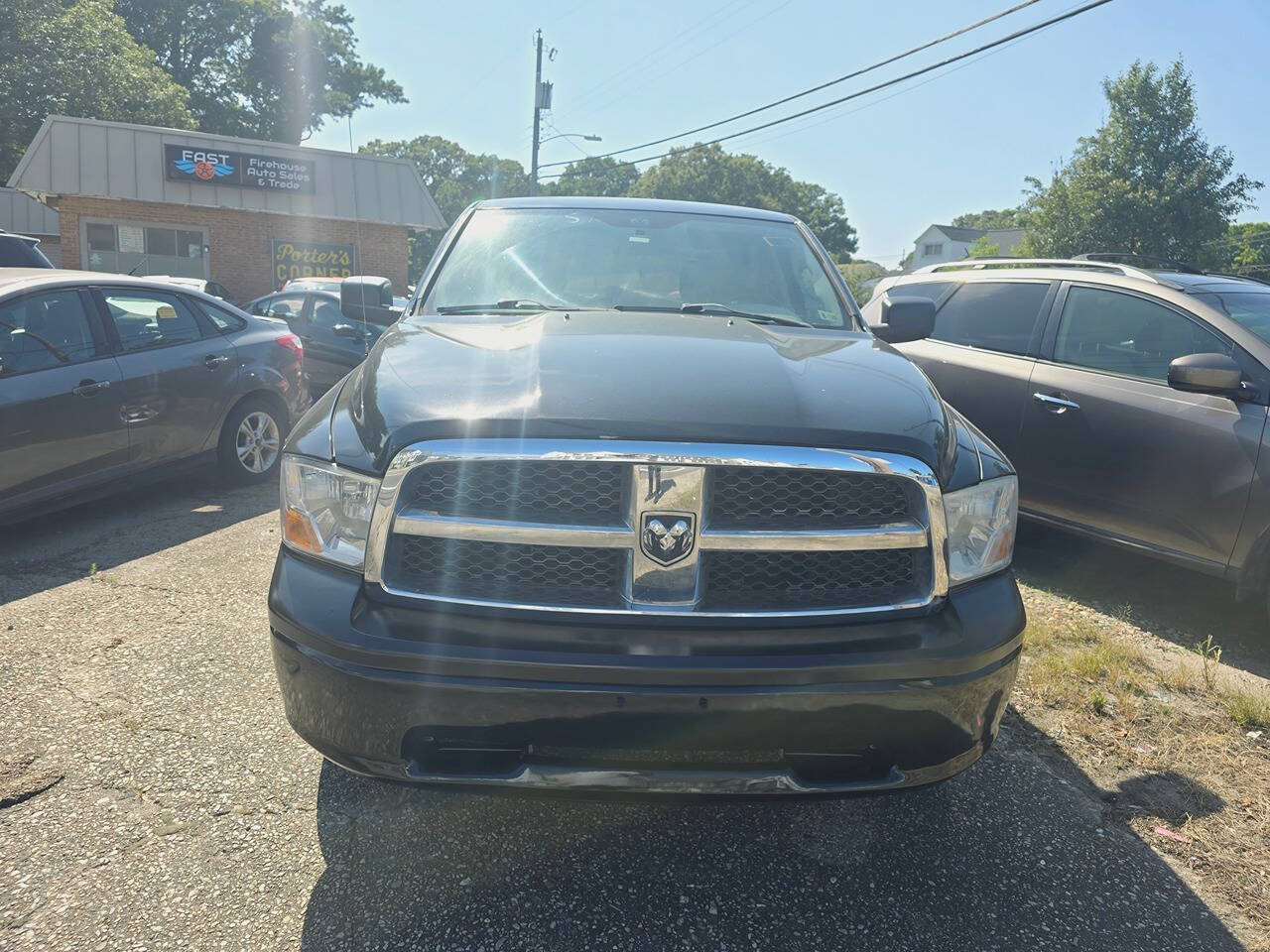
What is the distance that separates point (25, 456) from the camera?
476cm

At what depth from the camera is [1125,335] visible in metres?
4.75

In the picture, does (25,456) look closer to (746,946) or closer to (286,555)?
(286,555)

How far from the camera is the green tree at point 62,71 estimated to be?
96.0ft

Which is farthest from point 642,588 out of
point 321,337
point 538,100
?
point 538,100

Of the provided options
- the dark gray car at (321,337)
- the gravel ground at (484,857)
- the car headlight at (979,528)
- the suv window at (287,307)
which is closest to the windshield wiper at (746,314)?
the car headlight at (979,528)

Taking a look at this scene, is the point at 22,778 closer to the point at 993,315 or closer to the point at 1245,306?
the point at 993,315

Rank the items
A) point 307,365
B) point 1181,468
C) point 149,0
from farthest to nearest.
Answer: point 149,0, point 307,365, point 1181,468

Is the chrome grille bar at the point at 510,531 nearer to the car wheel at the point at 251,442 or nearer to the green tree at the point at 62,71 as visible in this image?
the car wheel at the point at 251,442

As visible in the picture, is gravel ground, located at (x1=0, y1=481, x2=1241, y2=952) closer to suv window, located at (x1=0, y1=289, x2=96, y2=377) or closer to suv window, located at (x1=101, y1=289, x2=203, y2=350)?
suv window, located at (x1=0, y1=289, x2=96, y2=377)

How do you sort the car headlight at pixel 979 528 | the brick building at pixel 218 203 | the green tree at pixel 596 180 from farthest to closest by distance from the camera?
the green tree at pixel 596 180 < the brick building at pixel 218 203 < the car headlight at pixel 979 528

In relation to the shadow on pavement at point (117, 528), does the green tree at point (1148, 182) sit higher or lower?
higher

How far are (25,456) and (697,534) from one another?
4423 millimetres

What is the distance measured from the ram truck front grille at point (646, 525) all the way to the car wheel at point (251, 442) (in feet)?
16.4

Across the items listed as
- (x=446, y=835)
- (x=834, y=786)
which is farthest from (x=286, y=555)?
(x=834, y=786)
